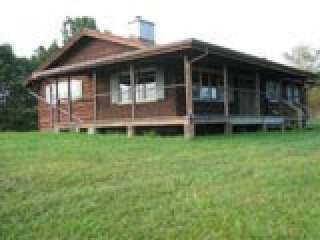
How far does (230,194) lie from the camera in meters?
5.82

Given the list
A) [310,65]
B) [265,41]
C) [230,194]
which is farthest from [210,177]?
[265,41]

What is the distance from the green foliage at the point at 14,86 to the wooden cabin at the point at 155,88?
35.0 feet

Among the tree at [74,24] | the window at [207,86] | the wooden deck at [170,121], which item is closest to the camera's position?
the wooden deck at [170,121]

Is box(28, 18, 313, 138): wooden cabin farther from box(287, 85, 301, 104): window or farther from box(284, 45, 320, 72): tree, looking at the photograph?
box(284, 45, 320, 72): tree

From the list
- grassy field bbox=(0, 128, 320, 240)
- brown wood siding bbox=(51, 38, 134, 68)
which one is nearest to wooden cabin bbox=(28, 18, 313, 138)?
brown wood siding bbox=(51, 38, 134, 68)

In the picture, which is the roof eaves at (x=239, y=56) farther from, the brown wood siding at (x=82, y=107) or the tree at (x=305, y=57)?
the tree at (x=305, y=57)

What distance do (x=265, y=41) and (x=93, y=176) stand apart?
61798 millimetres

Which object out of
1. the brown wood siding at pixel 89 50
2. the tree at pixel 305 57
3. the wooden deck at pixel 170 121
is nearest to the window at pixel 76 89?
the brown wood siding at pixel 89 50

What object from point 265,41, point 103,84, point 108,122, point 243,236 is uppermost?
point 265,41

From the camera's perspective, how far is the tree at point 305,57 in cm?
5772

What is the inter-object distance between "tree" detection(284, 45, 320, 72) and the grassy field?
51.5 m

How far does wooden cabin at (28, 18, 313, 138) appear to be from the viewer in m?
14.7

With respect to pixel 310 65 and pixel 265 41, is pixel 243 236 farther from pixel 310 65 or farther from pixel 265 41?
pixel 265 41

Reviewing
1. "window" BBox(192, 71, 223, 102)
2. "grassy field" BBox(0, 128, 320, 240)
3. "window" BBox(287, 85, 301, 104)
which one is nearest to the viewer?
"grassy field" BBox(0, 128, 320, 240)
